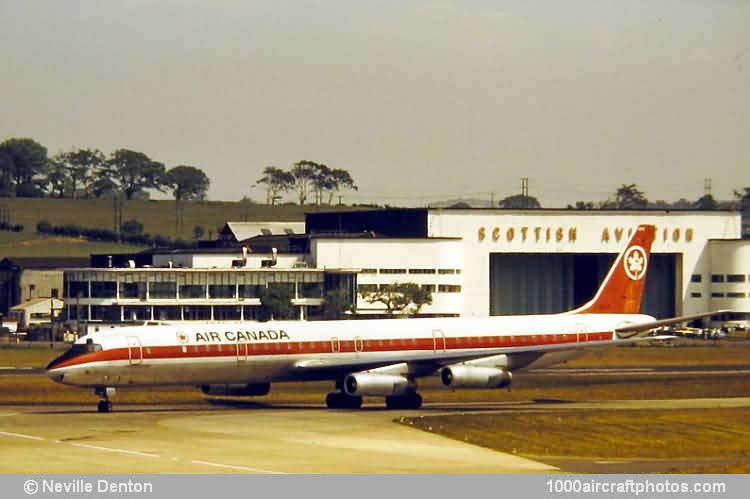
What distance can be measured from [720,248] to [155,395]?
100 metres

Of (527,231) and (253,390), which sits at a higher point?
(527,231)

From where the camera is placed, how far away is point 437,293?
153750 millimetres

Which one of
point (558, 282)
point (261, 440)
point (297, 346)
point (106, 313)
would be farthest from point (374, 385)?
point (558, 282)

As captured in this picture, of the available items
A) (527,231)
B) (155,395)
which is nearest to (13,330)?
(527,231)

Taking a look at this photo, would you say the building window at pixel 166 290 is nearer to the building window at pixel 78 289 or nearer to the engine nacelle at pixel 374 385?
the building window at pixel 78 289

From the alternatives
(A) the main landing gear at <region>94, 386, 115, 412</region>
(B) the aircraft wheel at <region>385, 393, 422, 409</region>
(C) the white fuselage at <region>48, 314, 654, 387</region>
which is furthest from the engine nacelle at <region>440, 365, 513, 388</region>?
(A) the main landing gear at <region>94, 386, 115, 412</region>

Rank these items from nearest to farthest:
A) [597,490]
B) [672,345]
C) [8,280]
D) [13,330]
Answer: [597,490]
[672,345]
[13,330]
[8,280]

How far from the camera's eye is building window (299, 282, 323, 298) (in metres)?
152

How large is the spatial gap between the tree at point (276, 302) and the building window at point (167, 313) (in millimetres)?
9364

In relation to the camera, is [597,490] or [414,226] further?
[414,226]

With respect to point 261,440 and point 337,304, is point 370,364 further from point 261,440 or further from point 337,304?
point 337,304

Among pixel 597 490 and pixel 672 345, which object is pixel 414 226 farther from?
pixel 597 490

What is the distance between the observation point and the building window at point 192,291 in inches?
5950

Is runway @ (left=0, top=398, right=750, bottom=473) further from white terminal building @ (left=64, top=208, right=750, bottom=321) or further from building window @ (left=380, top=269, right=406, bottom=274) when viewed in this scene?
building window @ (left=380, top=269, right=406, bottom=274)
